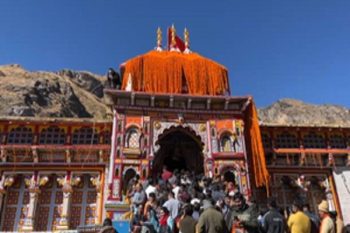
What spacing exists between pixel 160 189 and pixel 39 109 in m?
23.9

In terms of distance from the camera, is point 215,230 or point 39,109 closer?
point 215,230

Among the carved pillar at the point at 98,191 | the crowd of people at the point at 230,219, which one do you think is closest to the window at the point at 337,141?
the crowd of people at the point at 230,219

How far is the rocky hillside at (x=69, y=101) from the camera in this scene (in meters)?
29.3

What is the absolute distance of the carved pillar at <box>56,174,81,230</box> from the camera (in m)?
15.1

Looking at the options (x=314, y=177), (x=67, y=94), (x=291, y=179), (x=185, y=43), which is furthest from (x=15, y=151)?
(x=67, y=94)

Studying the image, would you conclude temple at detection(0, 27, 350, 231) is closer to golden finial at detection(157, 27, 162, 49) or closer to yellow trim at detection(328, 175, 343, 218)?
yellow trim at detection(328, 175, 343, 218)

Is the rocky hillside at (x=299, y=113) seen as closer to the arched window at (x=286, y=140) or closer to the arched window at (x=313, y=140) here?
the arched window at (x=313, y=140)

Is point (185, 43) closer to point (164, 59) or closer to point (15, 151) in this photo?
point (164, 59)

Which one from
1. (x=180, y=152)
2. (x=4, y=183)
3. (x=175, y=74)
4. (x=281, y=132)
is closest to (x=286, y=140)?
(x=281, y=132)

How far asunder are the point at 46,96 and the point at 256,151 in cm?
2565

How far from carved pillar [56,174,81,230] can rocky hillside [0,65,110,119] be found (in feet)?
44.3

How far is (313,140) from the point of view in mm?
17953

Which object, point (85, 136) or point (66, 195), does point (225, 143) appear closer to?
point (85, 136)

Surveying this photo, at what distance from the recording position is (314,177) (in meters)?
17.7
